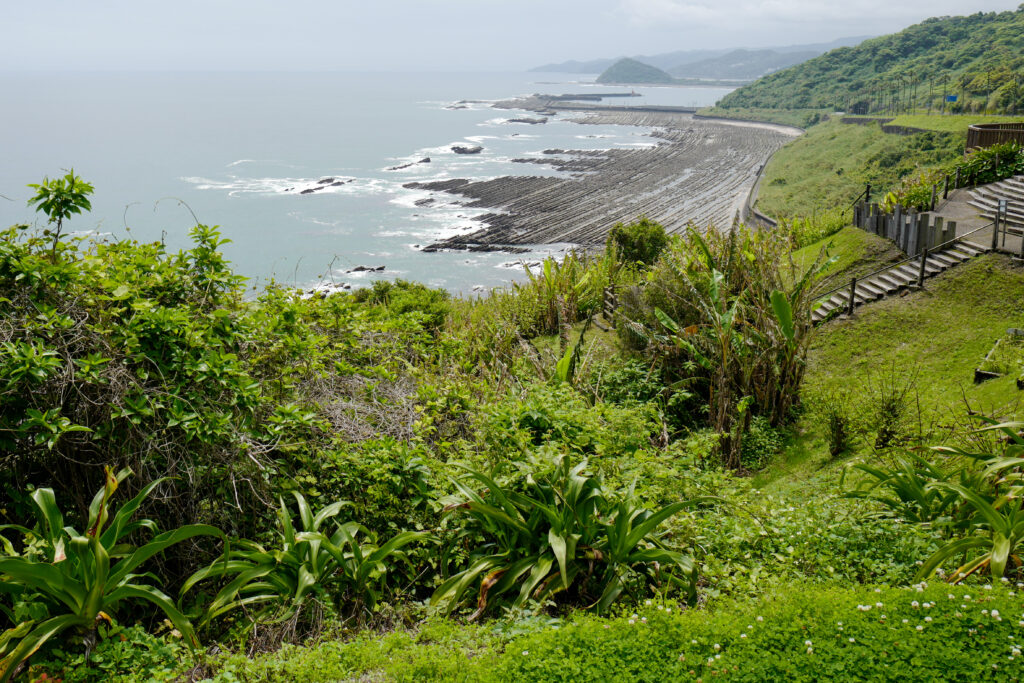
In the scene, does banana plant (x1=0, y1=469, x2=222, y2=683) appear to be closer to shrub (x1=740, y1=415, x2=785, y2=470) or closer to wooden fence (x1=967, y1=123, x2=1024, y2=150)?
shrub (x1=740, y1=415, x2=785, y2=470)

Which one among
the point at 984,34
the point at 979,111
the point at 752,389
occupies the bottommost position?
the point at 752,389

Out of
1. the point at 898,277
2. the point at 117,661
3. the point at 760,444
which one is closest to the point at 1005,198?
the point at 898,277

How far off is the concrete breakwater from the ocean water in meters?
2.61

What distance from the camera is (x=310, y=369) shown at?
252 inches

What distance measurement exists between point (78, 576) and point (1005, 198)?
72.9 feet

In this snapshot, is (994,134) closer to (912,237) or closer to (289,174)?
(912,237)

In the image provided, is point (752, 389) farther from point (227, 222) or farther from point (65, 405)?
point (227, 222)

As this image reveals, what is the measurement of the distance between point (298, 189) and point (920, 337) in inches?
2207

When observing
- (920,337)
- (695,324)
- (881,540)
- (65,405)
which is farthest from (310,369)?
(920,337)

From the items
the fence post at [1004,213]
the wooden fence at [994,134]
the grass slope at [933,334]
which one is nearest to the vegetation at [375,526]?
the grass slope at [933,334]

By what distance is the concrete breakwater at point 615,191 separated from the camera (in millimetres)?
43844

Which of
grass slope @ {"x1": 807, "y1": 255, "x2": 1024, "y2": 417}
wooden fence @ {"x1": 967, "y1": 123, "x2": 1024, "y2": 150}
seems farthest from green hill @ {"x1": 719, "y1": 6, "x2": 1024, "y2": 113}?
grass slope @ {"x1": 807, "y1": 255, "x2": 1024, "y2": 417}

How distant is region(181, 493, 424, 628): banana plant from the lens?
4484mm

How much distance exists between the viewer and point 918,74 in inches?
3669
